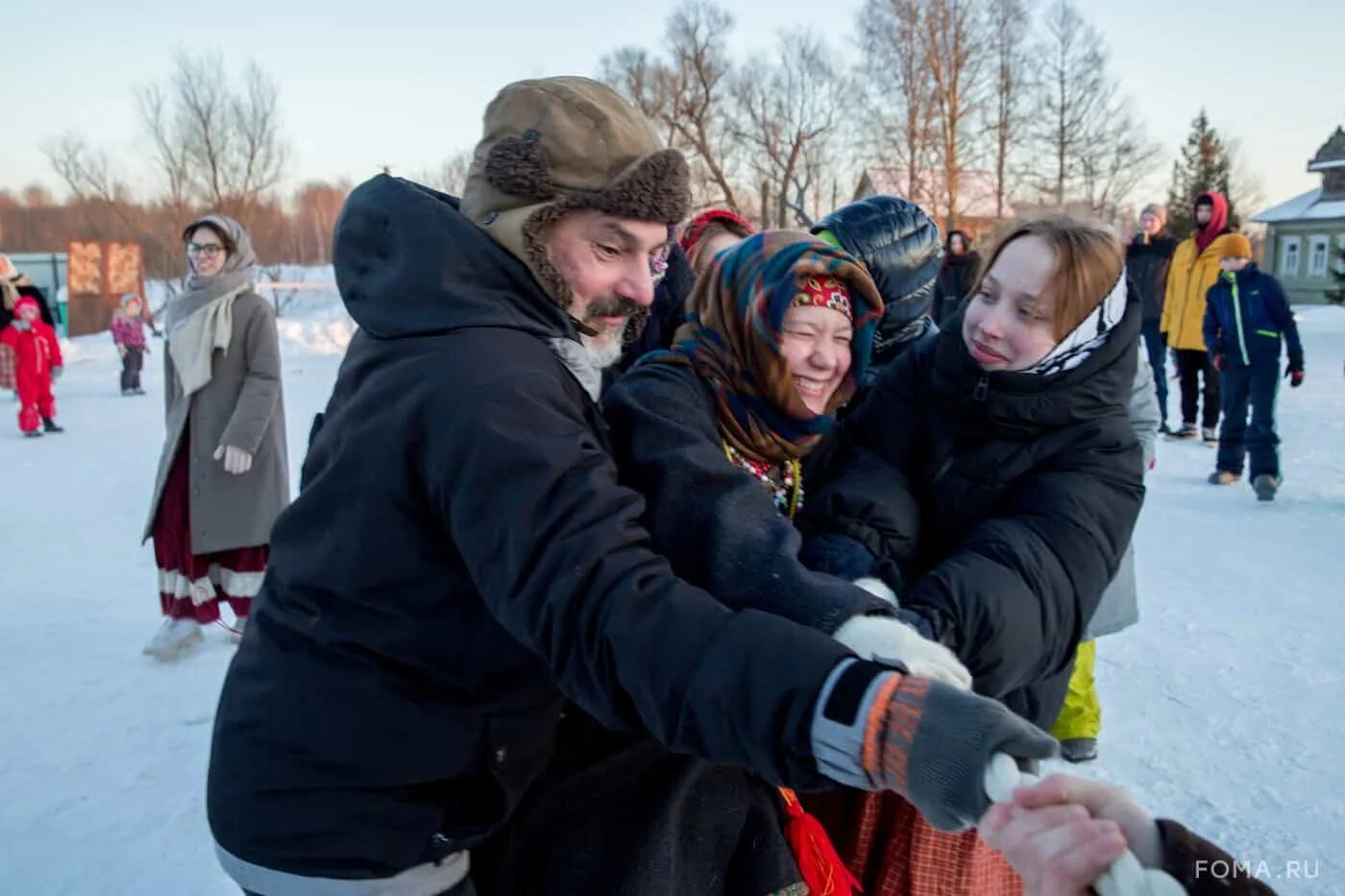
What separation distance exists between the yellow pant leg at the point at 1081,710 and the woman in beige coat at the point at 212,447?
3.31 metres

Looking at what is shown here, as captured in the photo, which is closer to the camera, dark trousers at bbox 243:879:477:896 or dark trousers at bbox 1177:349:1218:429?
dark trousers at bbox 243:879:477:896

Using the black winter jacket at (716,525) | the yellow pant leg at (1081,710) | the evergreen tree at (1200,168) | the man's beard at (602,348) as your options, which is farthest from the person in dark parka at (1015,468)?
the evergreen tree at (1200,168)

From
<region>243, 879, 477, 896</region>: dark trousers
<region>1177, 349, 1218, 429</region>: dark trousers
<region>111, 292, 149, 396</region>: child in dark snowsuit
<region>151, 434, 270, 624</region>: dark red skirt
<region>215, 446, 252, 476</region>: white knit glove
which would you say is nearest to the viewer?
<region>243, 879, 477, 896</region>: dark trousers

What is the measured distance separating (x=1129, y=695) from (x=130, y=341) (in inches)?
605

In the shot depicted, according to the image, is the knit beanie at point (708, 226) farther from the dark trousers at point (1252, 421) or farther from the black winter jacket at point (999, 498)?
the dark trousers at point (1252, 421)

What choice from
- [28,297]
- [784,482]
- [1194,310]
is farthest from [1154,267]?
[28,297]

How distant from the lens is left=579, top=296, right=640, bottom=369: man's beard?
1.37 metres

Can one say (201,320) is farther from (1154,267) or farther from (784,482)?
(1154,267)

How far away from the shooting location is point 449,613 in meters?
1.23

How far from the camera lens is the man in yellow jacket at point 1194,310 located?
843cm

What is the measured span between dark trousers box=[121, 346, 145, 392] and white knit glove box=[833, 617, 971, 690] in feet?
53.9

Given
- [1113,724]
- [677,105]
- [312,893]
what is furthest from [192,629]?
[677,105]

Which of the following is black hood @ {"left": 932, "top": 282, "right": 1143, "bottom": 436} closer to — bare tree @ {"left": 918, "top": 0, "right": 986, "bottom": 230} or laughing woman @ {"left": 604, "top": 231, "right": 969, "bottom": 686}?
laughing woman @ {"left": 604, "top": 231, "right": 969, "bottom": 686}

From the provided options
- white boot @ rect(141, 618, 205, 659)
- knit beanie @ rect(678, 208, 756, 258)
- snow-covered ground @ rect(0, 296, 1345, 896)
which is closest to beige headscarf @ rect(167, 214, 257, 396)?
white boot @ rect(141, 618, 205, 659)
